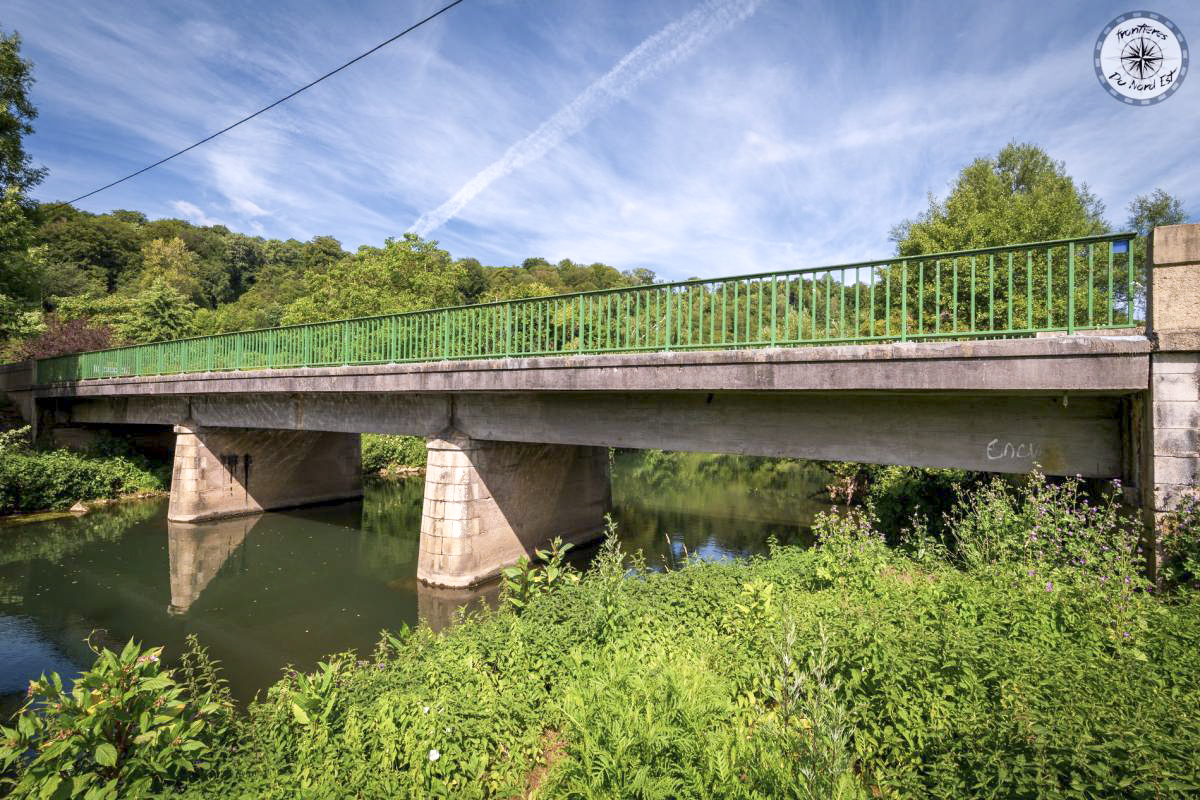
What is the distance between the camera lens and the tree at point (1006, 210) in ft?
64.6

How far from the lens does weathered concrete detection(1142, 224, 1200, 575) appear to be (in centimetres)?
520

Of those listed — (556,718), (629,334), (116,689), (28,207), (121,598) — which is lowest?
(121,598)

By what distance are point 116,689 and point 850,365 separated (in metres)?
6.77

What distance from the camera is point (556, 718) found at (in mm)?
4195

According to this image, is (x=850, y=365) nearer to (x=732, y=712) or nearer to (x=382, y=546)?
(x=732, y=712)

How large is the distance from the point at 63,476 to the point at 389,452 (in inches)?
412

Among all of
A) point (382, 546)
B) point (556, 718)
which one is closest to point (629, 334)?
point (556, 718)

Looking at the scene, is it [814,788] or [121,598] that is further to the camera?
[121,598]

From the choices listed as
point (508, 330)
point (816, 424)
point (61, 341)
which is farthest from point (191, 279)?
point (816, 424)

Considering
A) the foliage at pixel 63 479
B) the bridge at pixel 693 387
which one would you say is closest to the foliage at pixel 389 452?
the bridge at pixel 693 387

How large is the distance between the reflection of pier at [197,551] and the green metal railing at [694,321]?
4457 mm

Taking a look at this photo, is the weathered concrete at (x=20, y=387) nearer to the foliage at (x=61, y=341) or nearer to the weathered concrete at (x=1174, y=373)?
the foliage at (x=61, y=341)

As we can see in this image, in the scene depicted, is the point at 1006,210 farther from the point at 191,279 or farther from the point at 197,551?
the point at 191,279

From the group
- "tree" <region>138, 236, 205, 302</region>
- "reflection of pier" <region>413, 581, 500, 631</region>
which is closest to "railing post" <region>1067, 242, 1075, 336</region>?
"reflection of pier" <region>413, 581, 500, 631</region>
